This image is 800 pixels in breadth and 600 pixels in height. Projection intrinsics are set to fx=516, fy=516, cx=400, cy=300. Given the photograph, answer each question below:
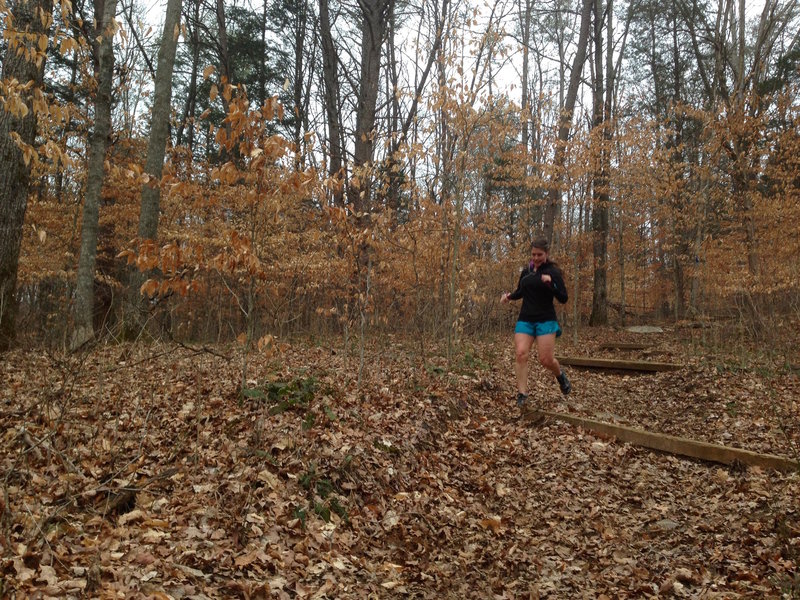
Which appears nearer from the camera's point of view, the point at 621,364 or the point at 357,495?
the point at 357,495

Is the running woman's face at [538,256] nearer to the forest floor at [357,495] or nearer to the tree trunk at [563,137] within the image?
the forest floor at [357,495]

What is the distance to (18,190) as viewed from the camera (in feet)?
21.5

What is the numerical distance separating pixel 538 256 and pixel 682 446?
260cm

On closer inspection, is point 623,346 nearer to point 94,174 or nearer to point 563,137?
point 563,137

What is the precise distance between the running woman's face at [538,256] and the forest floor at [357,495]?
181cm

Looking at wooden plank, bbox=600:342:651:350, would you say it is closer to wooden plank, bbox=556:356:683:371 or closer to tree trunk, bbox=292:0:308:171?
wooden plank, bbox=556:356:683:371

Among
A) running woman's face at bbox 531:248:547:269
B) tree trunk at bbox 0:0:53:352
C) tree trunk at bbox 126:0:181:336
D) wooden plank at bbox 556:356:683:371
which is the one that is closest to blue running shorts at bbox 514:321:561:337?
running woman's face at bbox 531:248:547:269

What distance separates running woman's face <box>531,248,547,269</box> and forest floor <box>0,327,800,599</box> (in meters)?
1.81

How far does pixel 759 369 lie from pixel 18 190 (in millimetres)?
10274

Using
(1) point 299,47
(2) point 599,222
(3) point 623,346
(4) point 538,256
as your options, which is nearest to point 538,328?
(4) point 538,256

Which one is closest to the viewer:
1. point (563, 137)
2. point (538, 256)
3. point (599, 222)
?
point (538, 256)

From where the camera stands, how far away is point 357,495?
13.0 feet

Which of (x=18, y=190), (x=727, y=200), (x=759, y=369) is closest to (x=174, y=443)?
(x=18, y=190)

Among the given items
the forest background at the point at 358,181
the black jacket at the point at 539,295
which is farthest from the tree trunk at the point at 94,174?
the black jacket at the point at 539,295
